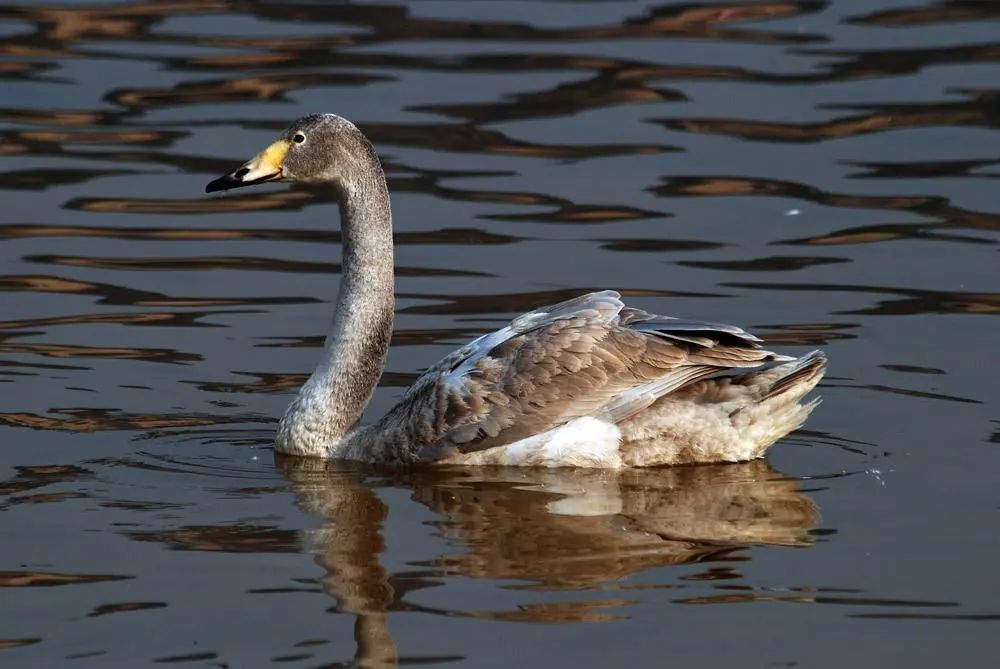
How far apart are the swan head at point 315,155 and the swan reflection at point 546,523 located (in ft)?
4.59

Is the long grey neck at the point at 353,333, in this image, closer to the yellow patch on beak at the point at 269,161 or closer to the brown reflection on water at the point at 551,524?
the brown reflection on water at the point at 551,524

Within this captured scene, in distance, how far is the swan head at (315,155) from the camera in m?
9.68

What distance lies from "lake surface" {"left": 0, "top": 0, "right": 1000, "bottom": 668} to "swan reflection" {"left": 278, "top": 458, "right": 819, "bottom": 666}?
26 mm

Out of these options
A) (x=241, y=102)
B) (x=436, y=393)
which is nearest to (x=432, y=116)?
(x=241, y=102)

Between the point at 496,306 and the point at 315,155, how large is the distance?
2318 mm

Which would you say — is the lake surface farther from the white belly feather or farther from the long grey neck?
the long grey neck

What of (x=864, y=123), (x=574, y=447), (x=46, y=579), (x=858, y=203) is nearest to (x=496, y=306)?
(x=574, y=447)

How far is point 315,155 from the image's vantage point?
9680 millimetres

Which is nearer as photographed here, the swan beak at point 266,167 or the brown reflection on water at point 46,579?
the brown reflection on water at point 46,579

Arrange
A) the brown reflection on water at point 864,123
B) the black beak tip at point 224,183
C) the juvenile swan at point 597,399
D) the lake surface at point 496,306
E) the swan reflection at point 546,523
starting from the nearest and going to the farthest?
the lake surface at point 496,306, the swan reflection at point 546,523, the juvenile swan at point 597,399, the black beak tip at point 224,183, the brown reflection on water at point 864,123

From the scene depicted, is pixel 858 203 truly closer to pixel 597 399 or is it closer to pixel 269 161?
pixel 597 399

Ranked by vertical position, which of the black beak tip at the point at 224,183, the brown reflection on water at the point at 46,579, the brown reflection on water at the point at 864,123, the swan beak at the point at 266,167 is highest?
the swan beak at the point at 266,167

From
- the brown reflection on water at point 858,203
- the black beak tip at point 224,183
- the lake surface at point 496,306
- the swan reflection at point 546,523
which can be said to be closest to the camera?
the lake surface at point 496,306

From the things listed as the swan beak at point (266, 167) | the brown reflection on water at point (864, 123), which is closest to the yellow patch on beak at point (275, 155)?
the swan beak at point (266, 167)
